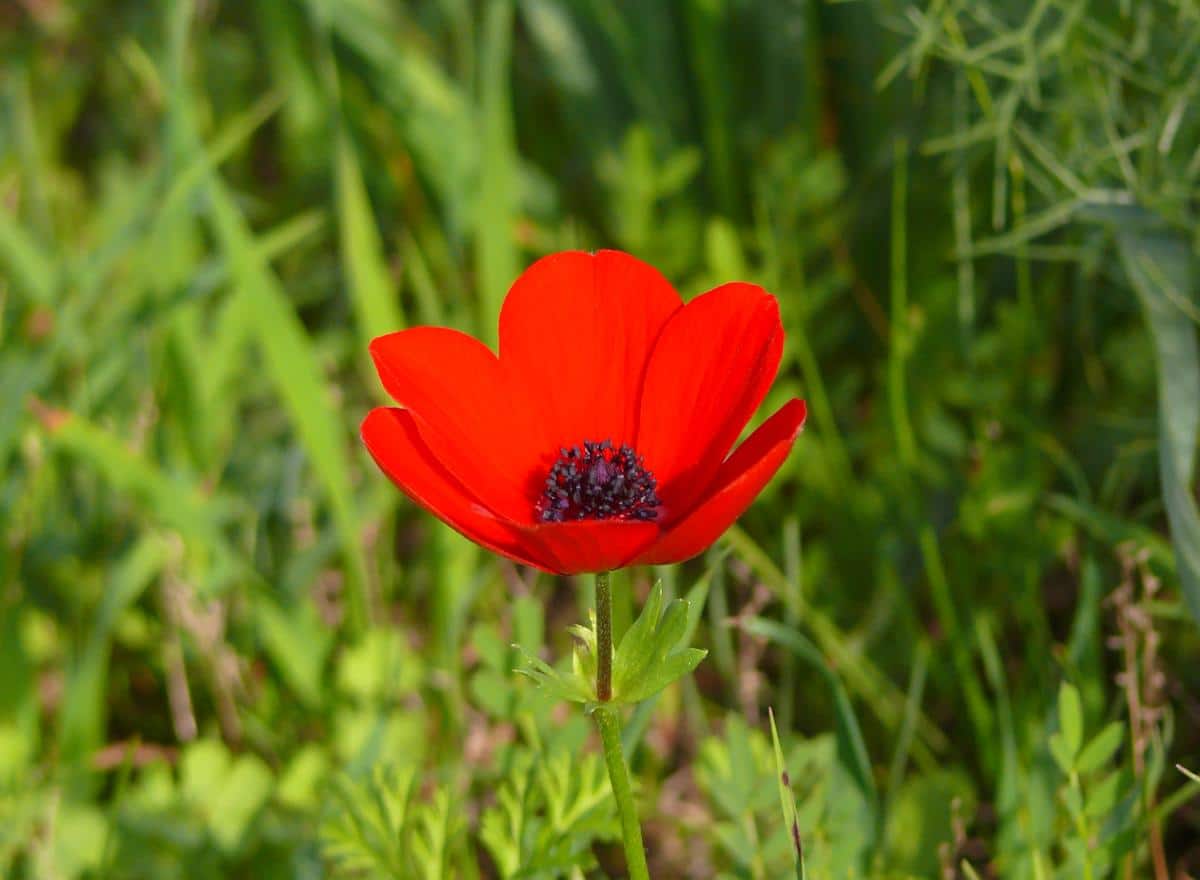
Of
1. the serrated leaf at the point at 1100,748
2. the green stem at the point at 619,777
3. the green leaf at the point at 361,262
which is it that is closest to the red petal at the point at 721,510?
the green stem at the point at 619,777

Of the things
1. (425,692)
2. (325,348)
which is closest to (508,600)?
(425,692)

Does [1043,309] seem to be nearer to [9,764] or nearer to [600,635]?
[600,635]

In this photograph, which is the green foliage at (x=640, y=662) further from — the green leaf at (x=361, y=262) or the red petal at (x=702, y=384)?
the green leaf at (x=361, y=262)

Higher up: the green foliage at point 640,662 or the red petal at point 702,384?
the red petal at point 702,384

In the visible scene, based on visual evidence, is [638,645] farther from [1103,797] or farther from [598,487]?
[1103,797]

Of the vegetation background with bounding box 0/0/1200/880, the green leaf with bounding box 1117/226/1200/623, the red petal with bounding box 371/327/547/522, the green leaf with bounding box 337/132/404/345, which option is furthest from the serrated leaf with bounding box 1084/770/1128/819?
the green leaf with bounding box 337/132/404/345

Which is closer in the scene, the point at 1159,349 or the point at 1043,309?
the point at 1159,349

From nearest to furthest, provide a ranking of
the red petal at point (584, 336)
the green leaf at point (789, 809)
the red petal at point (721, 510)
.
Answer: the red petal at point (721, 510), the green leaf at point (789, 809), the red petal at point (584, 336)
